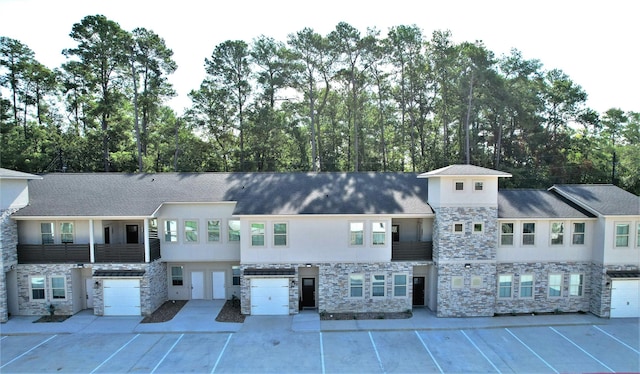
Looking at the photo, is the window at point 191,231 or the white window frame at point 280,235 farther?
the window at point 191,231

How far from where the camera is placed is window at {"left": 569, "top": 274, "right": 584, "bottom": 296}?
1628 cm

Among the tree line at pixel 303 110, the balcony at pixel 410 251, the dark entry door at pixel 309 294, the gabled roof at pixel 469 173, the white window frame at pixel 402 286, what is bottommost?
the dark entry door at pixel 309 294

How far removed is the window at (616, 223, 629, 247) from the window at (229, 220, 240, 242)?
1752cm

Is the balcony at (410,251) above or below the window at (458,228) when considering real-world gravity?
below

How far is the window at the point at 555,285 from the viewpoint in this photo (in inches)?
639

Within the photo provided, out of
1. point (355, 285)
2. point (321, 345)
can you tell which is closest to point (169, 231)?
point (321, 345)

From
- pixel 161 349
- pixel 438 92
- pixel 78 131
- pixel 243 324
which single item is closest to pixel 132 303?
pixel 161 349

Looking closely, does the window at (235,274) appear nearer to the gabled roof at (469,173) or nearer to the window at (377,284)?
the window at (377,284)

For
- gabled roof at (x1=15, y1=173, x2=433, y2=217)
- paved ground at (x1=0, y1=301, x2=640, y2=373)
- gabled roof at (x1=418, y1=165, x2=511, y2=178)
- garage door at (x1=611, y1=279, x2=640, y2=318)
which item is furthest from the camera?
gabled roof at (x1=15, y1=173, x2=433, y2=217)

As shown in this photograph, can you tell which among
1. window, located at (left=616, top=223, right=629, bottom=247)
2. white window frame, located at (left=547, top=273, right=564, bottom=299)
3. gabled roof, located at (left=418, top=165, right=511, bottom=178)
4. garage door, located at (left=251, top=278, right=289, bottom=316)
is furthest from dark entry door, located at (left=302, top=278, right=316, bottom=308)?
window, located at (left=616, top=223, right=629, bottom=247)

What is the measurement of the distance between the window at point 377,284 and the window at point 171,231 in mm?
9826


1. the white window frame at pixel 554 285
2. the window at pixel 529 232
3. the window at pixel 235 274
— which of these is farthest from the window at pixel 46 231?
the white window frame at pixel 554 285

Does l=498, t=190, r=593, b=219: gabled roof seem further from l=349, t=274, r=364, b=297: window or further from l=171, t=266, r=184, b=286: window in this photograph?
l=171, t=266, r=184, b=286: window

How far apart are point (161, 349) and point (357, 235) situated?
9046 mm
